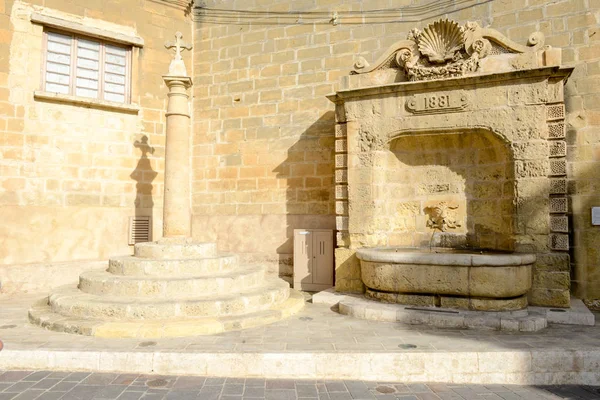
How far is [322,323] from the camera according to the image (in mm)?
5270

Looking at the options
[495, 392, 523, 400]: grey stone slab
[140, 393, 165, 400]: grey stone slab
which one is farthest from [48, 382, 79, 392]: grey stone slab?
[495, 392, 523, 400]: grey stone slab

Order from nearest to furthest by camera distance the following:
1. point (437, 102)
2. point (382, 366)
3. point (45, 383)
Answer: point (45, 383) → point (382, 366) → point (437, 102)

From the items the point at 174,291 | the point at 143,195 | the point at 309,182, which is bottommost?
the point at 174,291

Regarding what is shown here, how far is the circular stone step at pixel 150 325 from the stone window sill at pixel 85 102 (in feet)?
14.3

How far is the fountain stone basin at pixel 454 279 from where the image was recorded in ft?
17.2

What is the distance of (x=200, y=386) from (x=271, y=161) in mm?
5821

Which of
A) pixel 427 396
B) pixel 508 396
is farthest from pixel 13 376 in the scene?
pixel 508 396

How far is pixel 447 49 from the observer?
21.1ft

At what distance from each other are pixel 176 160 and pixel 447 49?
184 inches

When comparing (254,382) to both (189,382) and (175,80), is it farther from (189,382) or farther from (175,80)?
(175,80)

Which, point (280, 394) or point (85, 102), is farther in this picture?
point (85, 102)

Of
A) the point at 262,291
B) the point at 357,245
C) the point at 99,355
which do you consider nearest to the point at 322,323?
the point at 262,291

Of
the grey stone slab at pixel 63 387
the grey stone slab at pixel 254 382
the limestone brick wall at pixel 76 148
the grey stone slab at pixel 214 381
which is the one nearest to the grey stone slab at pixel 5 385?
the grey stone slab at pixel 63 387

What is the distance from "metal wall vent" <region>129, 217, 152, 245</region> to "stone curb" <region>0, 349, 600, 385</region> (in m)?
4.96
